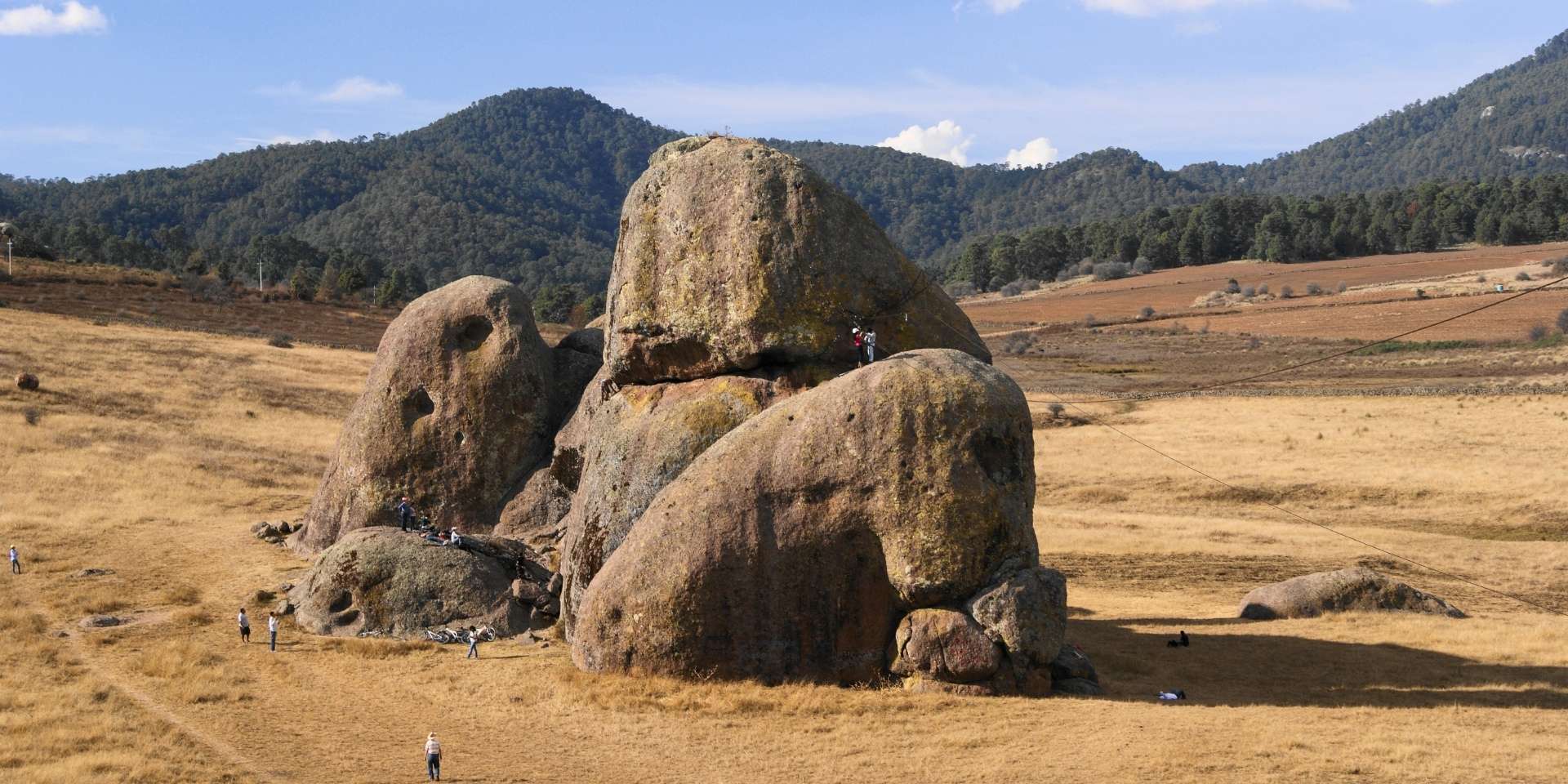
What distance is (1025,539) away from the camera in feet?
78.5

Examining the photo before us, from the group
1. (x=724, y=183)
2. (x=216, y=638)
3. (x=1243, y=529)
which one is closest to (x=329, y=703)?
(x=216, y=638)

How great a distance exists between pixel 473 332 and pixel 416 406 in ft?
8.17

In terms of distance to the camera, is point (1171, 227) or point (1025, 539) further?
point (1171, 227)

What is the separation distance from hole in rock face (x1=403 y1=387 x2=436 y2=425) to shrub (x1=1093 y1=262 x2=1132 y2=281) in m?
121

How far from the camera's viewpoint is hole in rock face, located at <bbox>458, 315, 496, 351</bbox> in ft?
120

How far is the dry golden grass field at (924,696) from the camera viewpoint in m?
20.4

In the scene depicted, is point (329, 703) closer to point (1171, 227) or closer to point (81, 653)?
point (81, 653)

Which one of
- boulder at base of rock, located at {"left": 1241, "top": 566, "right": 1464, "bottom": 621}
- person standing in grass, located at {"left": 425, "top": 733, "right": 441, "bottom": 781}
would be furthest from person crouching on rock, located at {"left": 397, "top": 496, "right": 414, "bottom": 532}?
boulder at base of rock, located at {"left": 1241, "top": 566, "right": 1464, "bottom": 621}

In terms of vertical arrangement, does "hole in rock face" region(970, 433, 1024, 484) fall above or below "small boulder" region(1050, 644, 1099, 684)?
above

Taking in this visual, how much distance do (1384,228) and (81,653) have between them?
141791mm

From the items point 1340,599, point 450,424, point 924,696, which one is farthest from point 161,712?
point 1340,599

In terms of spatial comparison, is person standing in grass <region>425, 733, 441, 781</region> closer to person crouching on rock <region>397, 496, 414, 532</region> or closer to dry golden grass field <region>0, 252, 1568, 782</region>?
dry golden grass field <region>0, 252, 1568, 782</region>

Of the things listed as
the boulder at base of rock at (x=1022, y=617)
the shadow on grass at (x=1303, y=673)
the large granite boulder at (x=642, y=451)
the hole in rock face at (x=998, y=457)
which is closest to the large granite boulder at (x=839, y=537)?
the hole in rock face at (x=998, y=457)

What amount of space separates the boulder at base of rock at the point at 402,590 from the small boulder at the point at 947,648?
9.42m
